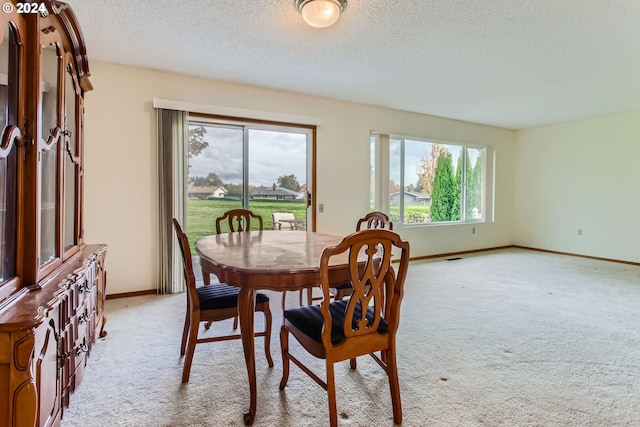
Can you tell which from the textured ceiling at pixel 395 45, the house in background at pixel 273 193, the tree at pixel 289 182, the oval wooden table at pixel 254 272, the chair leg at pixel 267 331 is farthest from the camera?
the tree at pixel 289 182

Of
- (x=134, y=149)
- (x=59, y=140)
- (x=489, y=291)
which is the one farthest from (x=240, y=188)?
(x=489, y=291)

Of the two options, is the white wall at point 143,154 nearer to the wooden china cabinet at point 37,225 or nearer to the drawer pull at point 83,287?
the wooden china cabinet at point 37,225

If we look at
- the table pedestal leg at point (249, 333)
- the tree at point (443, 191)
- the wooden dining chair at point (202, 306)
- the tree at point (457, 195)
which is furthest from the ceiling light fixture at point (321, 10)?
the tree at point (457, 195)

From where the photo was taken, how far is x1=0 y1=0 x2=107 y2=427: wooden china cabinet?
1.12 m

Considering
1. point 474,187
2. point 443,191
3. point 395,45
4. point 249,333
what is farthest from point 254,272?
point 474,187

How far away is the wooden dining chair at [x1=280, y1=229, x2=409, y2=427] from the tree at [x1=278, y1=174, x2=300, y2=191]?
295 centimetres

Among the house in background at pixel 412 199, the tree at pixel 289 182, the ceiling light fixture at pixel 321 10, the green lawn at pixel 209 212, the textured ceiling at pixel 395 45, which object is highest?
the textured ceiling at pixel 395 45

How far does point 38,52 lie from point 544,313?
4043 mm

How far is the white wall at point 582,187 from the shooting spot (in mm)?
5541

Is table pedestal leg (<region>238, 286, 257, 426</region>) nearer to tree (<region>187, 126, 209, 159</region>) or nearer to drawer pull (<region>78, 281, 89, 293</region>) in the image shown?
drawer pull (<region>78, 281, 89, 293</region>)

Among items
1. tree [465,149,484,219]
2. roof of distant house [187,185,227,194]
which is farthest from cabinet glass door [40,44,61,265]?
tree [465,149,484,219]

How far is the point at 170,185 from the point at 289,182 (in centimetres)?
151

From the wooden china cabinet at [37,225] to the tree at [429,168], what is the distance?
5.12 meters

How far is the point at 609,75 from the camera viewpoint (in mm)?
3842
